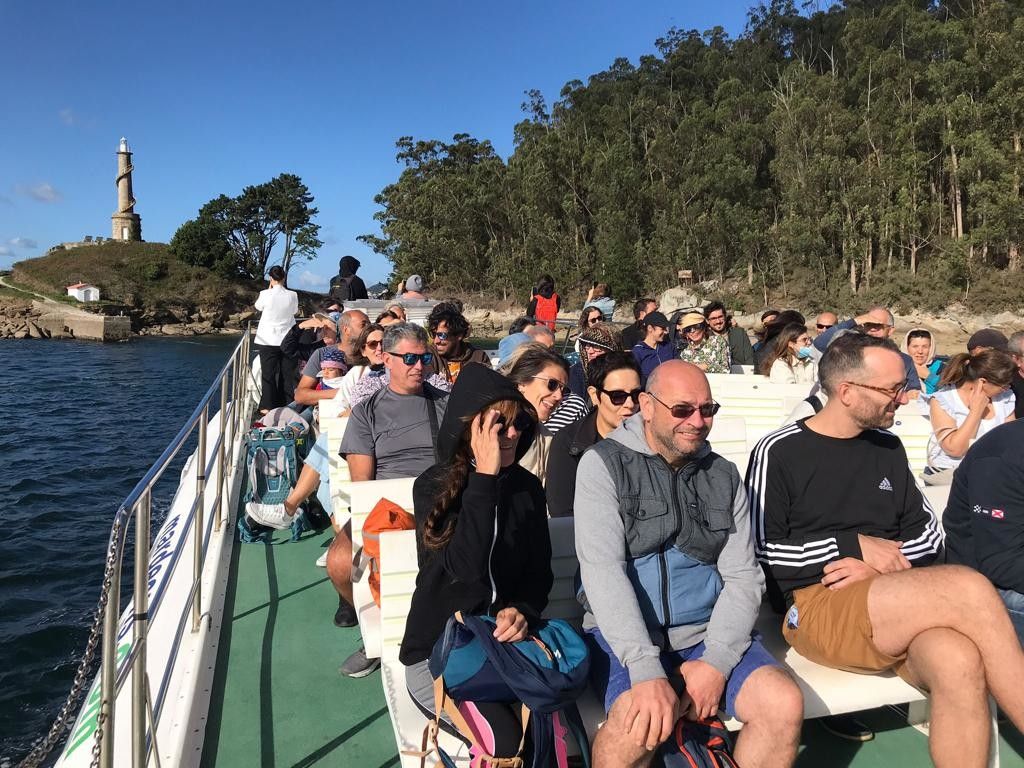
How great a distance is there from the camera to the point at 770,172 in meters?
39.4

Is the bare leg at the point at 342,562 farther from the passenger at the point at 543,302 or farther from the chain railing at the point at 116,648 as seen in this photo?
the passenger at the point at 543,302

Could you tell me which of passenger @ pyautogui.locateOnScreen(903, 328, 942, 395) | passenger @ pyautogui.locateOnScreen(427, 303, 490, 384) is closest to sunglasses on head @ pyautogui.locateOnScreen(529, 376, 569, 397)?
passenger @ pyautogui.locateOnScreen(427, 303, 490, 384)

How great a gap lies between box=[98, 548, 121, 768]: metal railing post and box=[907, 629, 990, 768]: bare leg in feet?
6.78

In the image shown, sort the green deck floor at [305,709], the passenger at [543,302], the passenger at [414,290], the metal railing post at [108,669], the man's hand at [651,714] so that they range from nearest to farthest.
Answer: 1. the metal railing post at [108,669]
2. the man's hand at [651,714]
3. the green deck floor at [305,709]
4. the passenger at [543,302]
5. the passenger at [414,290]

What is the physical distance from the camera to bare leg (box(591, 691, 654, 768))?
1.82 m

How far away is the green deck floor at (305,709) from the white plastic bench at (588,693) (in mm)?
254

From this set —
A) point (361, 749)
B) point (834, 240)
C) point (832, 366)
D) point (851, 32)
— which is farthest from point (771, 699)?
point (851, 32)

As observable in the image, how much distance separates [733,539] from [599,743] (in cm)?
73

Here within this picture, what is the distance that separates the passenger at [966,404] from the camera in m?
3.61

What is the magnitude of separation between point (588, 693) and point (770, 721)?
1.73 feet

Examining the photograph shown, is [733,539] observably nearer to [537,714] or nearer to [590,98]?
[537,714]

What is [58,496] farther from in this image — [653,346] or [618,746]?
[618,746]

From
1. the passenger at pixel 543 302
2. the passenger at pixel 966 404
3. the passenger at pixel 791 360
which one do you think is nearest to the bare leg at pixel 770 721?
the passenger at pixel 966 404

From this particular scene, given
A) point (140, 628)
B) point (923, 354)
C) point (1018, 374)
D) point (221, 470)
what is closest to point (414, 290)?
point (221, 470)
